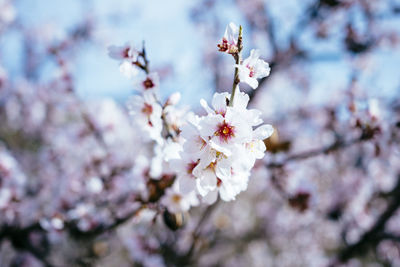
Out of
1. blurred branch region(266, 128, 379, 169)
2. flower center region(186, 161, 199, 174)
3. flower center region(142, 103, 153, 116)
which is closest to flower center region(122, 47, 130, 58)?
flower center region(142, 103, 153, 116)

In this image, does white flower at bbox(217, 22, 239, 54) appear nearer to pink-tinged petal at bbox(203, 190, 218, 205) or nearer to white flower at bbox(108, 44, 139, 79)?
white flower at bbox(108, 44, 139, 79)

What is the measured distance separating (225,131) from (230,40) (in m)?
0.37

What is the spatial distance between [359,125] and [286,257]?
7006mm

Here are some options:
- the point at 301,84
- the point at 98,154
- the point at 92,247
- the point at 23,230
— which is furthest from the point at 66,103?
the point at 301,84

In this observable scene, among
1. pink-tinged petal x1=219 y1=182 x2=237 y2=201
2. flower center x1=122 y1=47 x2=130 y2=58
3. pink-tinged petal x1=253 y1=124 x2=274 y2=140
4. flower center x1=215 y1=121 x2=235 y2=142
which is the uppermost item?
flower center x1=122 y1=47 x2=130 y2=58

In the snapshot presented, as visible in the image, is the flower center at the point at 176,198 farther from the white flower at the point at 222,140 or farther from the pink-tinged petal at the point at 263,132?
the pink-tinged petal at the point at 263,132

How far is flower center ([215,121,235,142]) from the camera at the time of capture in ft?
3.31

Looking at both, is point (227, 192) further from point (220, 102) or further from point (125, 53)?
point (125, 53)

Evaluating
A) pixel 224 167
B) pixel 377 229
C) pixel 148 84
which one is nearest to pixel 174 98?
pixel 148 84

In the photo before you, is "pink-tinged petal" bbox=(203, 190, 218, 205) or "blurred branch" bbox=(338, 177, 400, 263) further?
"blurred branch" bbox=(338, 177, 400, 263)

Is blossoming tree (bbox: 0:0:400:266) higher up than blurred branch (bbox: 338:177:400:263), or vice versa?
blossoming tree (bbox: 0:0:400:266)

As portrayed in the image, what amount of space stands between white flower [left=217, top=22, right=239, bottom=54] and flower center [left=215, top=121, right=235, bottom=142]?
297 millimetres

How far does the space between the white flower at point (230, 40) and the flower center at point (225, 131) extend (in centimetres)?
30

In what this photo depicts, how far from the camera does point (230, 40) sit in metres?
1.08
